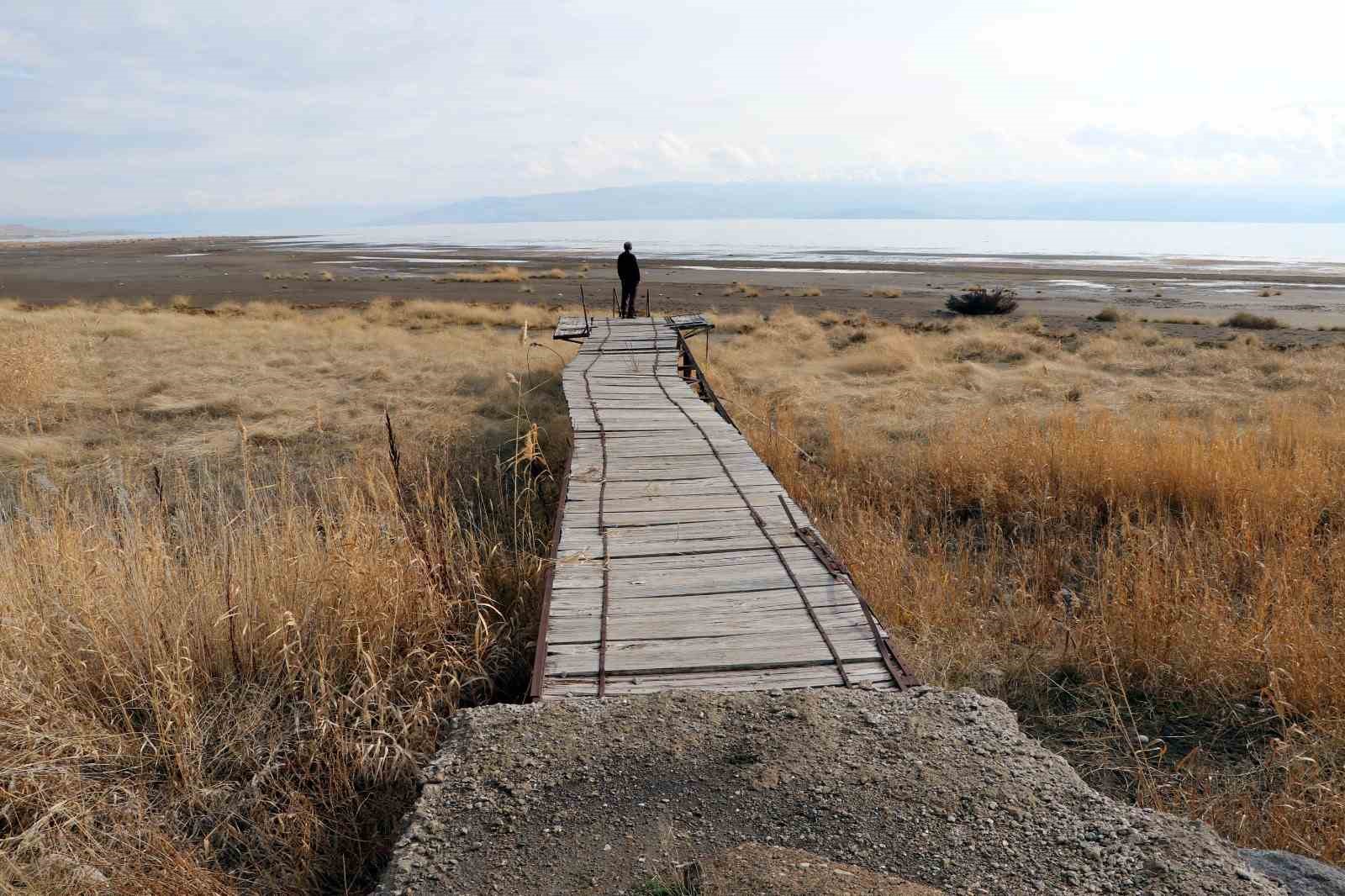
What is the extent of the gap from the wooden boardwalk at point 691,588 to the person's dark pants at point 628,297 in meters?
9.78

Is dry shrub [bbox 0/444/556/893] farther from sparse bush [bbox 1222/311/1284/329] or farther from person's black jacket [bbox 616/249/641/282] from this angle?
sparse bush [bbox 1222/311/1284/329]

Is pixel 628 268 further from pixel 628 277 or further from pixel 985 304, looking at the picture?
pixel 985 304

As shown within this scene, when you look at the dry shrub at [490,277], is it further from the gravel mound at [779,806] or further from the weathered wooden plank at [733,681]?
the gravel mound at [779,806]

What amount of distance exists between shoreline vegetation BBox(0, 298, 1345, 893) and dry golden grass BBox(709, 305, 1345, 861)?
0.03 m

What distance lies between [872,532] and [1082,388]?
844 centimetres

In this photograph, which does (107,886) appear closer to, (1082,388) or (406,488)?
(406,488)

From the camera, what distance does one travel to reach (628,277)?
15.7 m

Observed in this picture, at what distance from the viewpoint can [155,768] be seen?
294cm

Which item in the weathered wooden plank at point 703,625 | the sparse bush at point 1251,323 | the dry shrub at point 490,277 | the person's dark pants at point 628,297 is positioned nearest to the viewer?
the weathered wooden plank at point 703,625

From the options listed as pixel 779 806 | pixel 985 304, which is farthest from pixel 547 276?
pixel 779 806

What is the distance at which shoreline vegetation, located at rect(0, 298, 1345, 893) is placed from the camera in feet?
9.36

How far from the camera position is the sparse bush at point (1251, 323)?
22.7 meters

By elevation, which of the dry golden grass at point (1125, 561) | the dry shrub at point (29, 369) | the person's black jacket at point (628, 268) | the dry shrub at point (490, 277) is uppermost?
the dry shrub at point (490, 277)

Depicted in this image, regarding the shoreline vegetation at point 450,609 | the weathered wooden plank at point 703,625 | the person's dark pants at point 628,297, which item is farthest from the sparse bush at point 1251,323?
the weathered wooden plank at point 703,625
